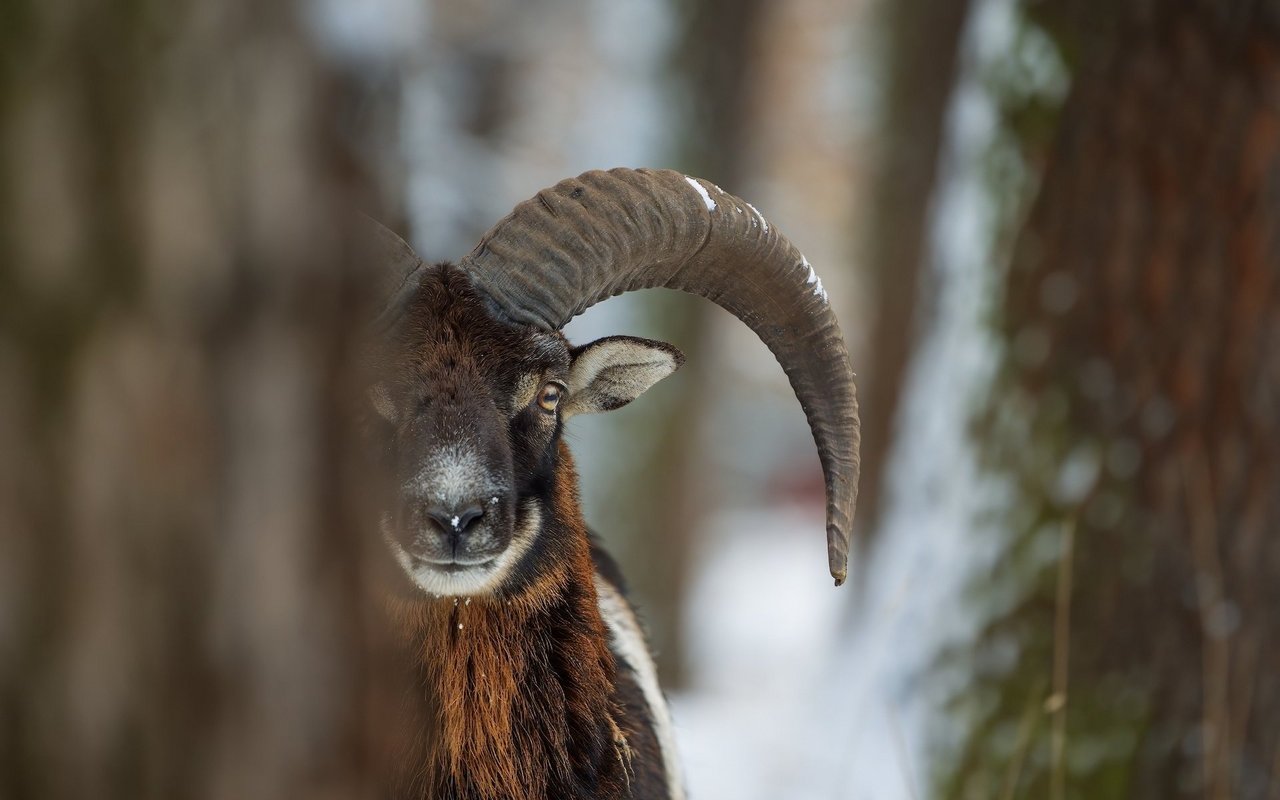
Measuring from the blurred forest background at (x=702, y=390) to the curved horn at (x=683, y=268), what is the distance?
0.41m

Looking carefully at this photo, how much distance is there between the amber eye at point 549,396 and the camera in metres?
3.40

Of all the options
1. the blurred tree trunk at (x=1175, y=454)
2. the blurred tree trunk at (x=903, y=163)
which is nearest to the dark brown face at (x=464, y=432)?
the blurred tree trunk at (x=1175, y=454)

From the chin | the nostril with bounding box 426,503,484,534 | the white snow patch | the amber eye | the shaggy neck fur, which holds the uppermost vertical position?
the white snow patch

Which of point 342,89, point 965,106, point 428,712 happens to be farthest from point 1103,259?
point 342,89

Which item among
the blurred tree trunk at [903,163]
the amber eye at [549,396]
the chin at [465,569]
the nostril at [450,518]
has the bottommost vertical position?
the chin at [465,569]

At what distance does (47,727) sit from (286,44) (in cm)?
82

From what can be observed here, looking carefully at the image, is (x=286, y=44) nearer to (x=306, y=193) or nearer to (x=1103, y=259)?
(x=306, y=193)

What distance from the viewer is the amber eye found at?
3400mm

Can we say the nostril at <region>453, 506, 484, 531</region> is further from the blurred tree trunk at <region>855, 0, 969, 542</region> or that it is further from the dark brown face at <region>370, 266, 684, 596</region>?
the blurred tree trunk at <region>855, 0, 969, 542</region>

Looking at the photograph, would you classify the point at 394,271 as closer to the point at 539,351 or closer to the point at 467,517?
the point at 539,351

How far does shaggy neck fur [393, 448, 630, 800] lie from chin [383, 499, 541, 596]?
8cm

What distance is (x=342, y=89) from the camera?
4.91 feet

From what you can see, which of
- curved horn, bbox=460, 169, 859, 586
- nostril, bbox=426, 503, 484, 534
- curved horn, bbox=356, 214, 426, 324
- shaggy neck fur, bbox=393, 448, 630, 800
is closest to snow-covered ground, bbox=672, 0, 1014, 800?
curved horn, bbox=460, 169, 859, 586

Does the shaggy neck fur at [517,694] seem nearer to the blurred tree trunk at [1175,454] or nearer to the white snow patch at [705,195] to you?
the white snow patch at [705,195]
